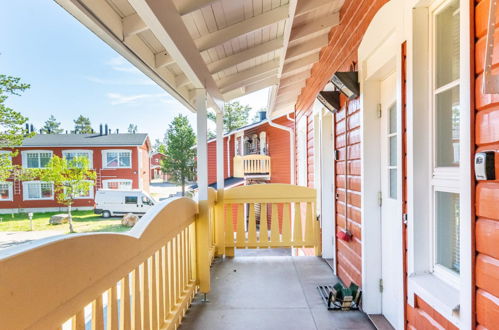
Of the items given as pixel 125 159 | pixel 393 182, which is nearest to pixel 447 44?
pixel 393 182

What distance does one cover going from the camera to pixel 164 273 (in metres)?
1.98

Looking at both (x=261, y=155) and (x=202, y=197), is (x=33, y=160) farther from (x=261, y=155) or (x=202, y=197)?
(x=261, y=155)

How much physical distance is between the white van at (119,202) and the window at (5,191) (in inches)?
67.3

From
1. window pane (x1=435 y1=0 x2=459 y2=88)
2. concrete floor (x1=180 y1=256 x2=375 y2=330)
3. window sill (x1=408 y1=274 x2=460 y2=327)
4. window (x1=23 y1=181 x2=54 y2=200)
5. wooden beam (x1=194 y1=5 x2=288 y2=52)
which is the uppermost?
wooden beam (x1=194 y1=5 x2=288 y2=52)

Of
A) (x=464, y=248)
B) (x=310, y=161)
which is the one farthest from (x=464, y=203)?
(x=310, y=161)

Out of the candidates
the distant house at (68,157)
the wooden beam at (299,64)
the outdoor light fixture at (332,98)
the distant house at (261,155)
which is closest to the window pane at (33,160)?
the distant house at (68,157)

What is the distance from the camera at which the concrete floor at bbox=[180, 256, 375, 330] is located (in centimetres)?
226

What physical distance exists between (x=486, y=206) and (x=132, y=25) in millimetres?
1893

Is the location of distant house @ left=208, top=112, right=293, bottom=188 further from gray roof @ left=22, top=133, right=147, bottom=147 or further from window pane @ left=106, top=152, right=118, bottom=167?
gray roof @ left=22, top=133, right=147, bottom=147

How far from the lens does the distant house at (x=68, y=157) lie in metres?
1.67

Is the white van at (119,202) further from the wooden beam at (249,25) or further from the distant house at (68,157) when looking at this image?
the wooden beam at (249,25)

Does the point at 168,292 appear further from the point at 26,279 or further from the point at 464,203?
the point at 464,203

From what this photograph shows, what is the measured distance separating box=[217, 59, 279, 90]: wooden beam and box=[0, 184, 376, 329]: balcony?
138 centimetres

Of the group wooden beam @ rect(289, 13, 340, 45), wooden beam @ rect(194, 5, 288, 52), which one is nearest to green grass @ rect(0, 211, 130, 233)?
wooden beam @ rect(194, 5, 288, 52)
